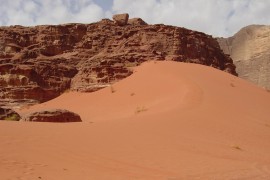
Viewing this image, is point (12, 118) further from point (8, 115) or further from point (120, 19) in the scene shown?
point (120, 19)

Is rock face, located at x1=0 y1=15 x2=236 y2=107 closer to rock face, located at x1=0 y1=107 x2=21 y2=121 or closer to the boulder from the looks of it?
the boulder

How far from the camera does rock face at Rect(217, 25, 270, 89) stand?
57.0 m

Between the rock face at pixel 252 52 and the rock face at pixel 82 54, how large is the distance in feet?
73.4

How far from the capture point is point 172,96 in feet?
60.9

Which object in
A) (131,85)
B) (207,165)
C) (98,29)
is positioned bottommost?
(207,165)

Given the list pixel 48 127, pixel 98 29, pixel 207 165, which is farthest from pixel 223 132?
pixel 98 29

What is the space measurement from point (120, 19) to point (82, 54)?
4.96m

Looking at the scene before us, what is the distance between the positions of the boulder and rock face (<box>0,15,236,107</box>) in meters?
0.32

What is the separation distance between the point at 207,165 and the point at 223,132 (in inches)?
Answer: 158

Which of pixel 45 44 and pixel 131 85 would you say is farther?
pixel 45 44

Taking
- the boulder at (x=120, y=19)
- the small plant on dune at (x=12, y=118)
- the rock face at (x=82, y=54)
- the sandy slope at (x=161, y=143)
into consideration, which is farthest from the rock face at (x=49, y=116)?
the boulder at (x=120, y=19)

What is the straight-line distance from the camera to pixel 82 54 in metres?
31.7

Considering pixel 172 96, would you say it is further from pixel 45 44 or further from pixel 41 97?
pixel 45 44

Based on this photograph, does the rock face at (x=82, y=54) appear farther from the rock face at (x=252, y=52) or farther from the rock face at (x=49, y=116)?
the rock face at (x=252, y=52)
